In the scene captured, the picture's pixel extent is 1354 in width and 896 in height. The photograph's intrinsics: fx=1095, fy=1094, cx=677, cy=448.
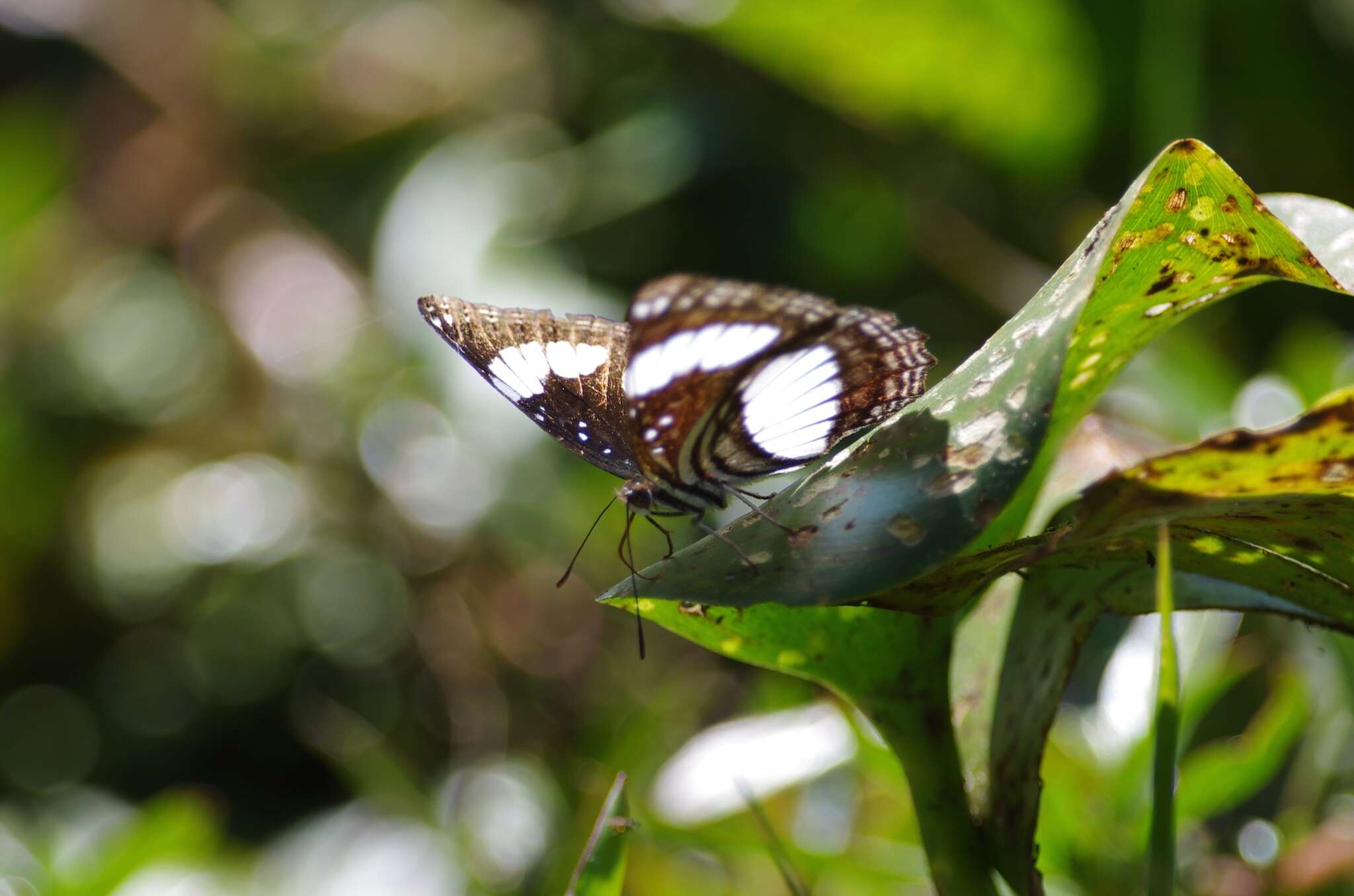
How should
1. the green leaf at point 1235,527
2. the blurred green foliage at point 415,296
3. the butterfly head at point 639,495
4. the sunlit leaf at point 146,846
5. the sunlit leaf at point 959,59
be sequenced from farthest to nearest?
the sunlit leaf at point 959,59
the blurred green foliage at point 415,296
the sunlit leaf at point 146,846
the butterfly head at point 639,495
the green leaf at point 1235,527

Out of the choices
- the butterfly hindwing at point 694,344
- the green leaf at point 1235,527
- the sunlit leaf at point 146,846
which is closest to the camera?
the green leaf at point 1235,527

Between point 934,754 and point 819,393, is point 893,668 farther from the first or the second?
Answer: point 819,393

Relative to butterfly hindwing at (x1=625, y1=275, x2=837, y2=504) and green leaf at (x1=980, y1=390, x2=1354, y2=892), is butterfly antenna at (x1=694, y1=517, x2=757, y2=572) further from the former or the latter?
butterfly hindwing at (x1=625, y1=275, x2=837, y2=504)

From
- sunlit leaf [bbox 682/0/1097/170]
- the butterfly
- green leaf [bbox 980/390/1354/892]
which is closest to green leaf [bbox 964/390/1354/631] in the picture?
green leaf [bbox 980/390/1354/892]

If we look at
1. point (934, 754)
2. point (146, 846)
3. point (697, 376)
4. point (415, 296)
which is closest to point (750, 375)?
point (697, 376)

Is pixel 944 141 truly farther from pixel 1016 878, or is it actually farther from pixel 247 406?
pixel 1016 878

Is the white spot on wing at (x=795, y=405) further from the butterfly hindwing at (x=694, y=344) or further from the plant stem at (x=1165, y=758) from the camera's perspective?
the plant stem at (x=1165, y=758)

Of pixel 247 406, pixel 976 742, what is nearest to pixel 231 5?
pixel 247 406

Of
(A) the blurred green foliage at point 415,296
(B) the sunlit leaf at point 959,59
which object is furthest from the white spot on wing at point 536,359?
(B) the sunlit leaf at point 959,59
